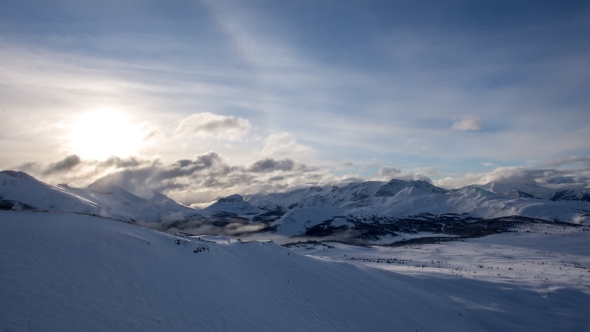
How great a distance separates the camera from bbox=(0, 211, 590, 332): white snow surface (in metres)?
10.9

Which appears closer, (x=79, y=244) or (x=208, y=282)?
(x=79, y=244)

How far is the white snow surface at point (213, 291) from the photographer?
10.9 metres

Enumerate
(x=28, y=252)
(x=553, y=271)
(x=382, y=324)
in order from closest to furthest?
(x=28, y=252), (x=382, y=324), (x=553, y=271)

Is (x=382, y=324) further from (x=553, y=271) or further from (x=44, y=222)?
(x=553, y=271)

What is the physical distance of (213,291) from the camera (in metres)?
15.3

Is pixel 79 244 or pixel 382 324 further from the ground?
pixel 79 244

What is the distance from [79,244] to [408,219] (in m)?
174

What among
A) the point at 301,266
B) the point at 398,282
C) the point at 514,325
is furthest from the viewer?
the point at 398,282

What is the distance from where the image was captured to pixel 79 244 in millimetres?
14453

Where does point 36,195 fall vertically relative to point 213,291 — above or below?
above

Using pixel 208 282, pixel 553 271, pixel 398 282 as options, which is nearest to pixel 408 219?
pixel 553 271

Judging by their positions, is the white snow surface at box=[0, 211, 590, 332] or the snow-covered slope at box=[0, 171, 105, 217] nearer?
the white snow surface at box=[0, 211, 590, 332]

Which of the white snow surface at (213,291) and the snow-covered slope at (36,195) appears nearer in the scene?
the white snow surface at (213,291)

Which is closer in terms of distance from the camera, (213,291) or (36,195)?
(213,291)
